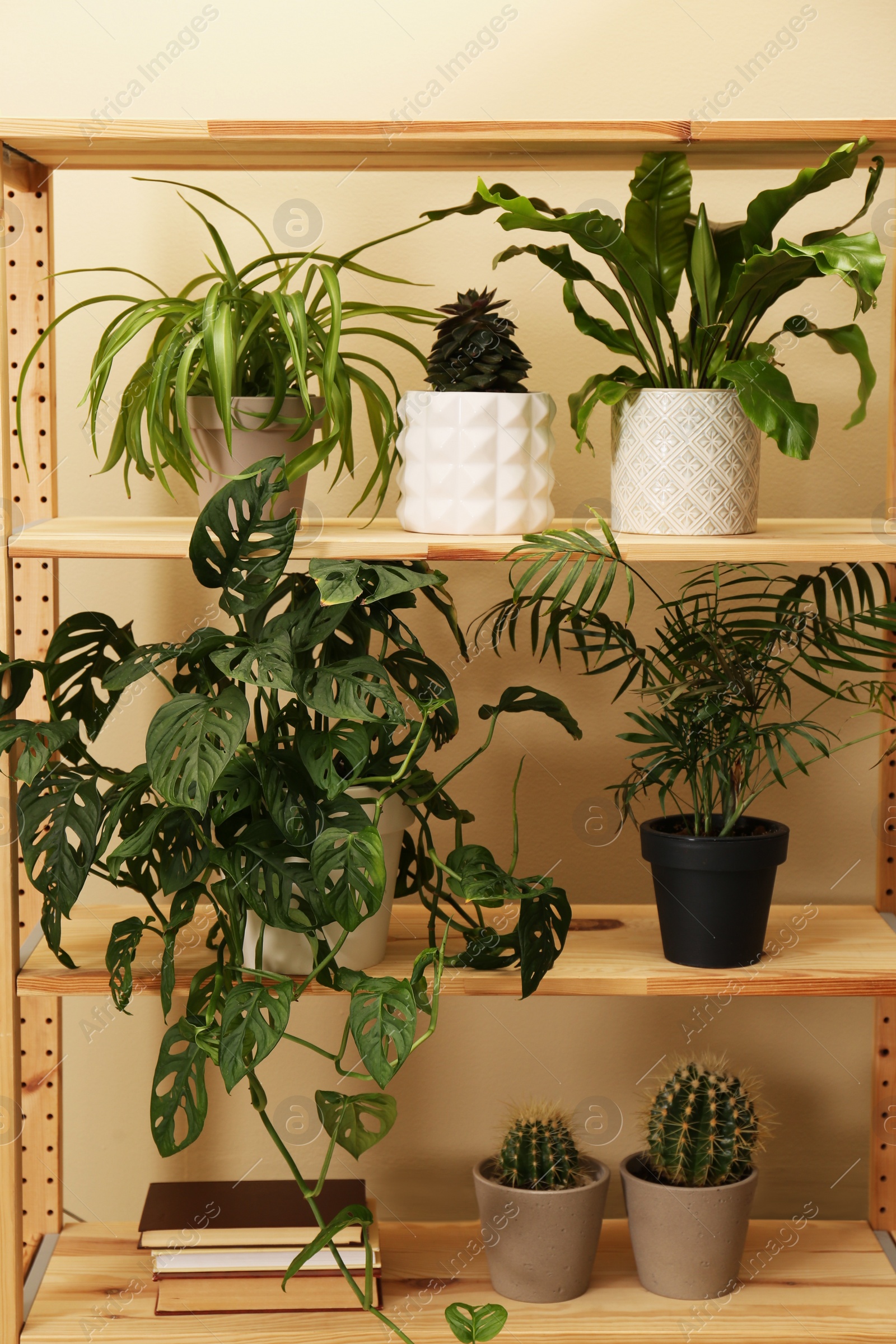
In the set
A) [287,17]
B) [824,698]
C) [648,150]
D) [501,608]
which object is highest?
[287,17]

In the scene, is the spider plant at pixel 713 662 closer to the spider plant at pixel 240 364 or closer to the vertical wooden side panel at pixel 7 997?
the spider plant at pixel 240 364

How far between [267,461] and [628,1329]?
40.1 inches

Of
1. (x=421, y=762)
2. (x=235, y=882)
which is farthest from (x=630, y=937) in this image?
(x=235, y=882)

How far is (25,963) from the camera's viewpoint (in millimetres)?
1270

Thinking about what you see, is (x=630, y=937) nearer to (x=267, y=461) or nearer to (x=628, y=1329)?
(x=628, y=1329)

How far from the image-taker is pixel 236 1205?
4.65 ft

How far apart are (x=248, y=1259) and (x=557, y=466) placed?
1.05 m

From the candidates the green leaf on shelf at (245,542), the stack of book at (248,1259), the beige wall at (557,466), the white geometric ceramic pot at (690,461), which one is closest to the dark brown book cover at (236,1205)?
the stack of book at (248,1259)

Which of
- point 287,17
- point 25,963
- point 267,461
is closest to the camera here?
point 267,461

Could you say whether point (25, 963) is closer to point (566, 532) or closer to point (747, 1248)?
point (566, 532)

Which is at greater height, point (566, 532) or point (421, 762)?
point (566, 532)

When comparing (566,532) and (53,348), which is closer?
(566,532)

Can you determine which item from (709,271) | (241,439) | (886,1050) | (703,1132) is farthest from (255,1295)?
(709,271)

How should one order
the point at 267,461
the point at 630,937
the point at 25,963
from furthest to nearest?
the point at 630,937 < the point at 25,963 < the point at 267,461
